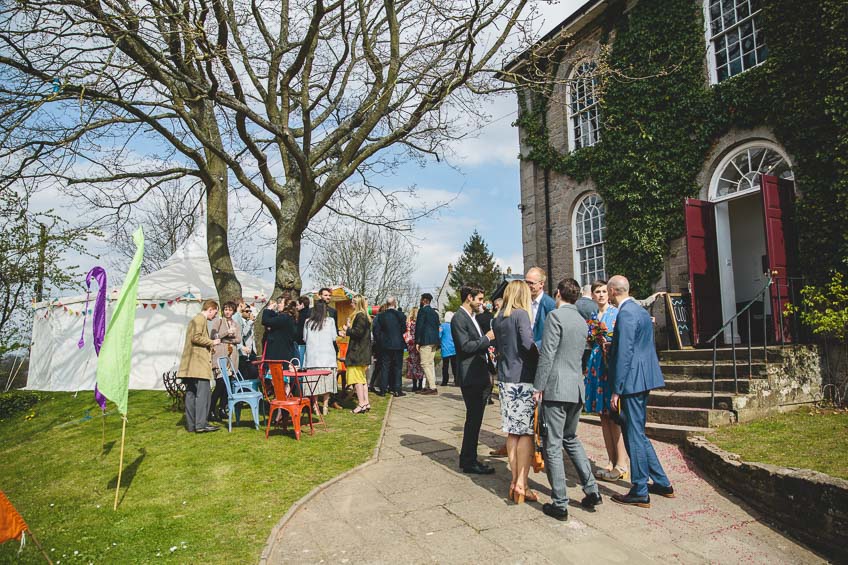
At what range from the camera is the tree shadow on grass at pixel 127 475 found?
5458 millimetres

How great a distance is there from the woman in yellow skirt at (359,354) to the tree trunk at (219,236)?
3.54m

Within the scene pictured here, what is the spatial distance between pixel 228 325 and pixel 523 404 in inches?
222

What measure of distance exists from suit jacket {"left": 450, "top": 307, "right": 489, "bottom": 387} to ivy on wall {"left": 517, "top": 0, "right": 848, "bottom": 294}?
21.3 feet

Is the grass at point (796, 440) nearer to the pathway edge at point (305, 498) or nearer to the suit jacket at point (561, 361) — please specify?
the suit jacket at point (561, 361)

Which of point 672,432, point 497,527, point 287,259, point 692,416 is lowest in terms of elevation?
point 497,527

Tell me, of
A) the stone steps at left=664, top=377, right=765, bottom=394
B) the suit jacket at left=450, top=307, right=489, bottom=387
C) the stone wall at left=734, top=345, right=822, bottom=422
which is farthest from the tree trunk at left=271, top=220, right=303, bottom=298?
the stone wall at left=734, top=345, right=822, bottom=422

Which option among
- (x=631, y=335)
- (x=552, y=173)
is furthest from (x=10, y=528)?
(x=552, y=173)

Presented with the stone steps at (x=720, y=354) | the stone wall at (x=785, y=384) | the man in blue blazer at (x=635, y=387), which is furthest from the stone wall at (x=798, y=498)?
the stone steps at (x=720, y=354)

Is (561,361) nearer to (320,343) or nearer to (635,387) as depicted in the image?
(635,387)

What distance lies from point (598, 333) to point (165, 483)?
4.69 meters

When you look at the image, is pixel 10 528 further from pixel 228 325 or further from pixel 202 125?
pixel 202 125

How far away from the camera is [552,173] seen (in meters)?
14.4

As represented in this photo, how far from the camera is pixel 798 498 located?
162 inches

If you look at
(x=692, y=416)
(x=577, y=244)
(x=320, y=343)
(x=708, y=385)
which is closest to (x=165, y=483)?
(x=320, y=343)
